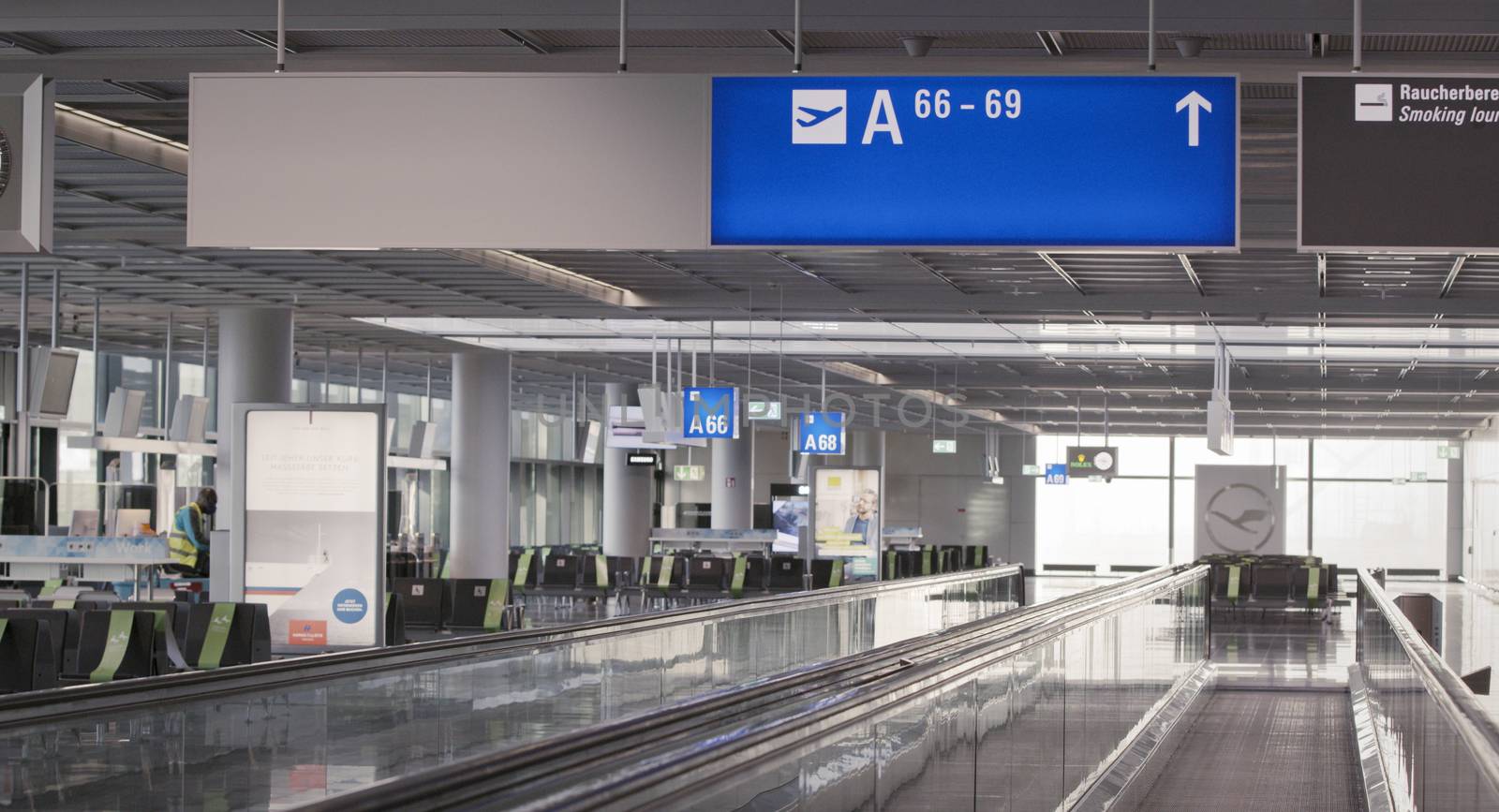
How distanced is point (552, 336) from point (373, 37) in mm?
16743

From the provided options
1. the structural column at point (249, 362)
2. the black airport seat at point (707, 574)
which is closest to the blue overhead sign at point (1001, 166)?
the structural column at point (249, 362)

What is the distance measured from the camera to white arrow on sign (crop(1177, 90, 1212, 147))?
20.5 feet

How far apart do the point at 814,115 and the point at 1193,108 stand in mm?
1436

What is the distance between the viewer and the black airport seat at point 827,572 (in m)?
22.7

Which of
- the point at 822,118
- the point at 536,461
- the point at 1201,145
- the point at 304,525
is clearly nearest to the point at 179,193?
the point at 304,525

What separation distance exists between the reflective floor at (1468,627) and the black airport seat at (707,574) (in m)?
9.70

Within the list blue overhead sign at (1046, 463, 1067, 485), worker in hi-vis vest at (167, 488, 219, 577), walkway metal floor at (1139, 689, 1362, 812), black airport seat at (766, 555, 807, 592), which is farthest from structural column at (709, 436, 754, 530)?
walkway metal floor at (1139, 689, 1362, 812)

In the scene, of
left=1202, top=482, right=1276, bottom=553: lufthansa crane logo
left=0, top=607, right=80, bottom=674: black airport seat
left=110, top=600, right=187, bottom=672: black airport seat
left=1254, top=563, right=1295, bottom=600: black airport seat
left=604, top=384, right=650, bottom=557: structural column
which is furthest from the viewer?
left=1202, top=482, right=1276, bottom=553: lufthansa crane logo

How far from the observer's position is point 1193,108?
6266 millimetres

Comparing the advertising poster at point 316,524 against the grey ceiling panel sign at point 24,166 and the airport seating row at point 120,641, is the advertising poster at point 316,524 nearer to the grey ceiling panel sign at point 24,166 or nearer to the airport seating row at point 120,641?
the airport seating row at point 120,641

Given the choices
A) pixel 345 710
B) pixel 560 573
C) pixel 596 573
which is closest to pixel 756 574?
pixel 596 573

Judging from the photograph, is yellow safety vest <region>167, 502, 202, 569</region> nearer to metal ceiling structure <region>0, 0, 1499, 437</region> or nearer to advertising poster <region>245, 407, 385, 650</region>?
metal ceiling structure <region>0, 0, 1499, 437</region>

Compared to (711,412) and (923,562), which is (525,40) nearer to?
(711,412)

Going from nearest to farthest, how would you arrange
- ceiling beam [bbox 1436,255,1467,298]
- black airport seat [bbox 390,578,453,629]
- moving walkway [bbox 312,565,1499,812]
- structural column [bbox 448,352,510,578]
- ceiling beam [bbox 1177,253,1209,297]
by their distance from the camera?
moving walkway [bbox 312,565,1499,812], ceiling beam [bbox 1436,255,1467,298], ceiling beam [bbox 1177,253,1209,297], black airport seat [bbox 390,578,453,629], structural column [bbox 448,352,510,578]
